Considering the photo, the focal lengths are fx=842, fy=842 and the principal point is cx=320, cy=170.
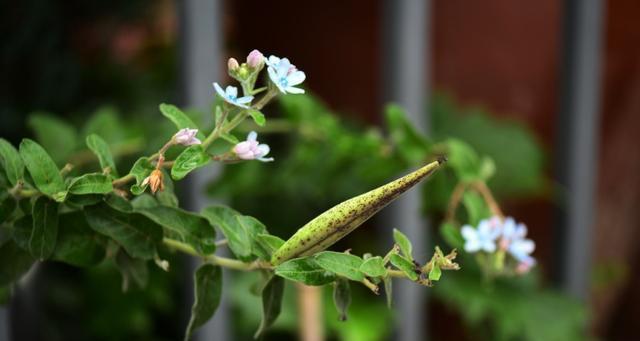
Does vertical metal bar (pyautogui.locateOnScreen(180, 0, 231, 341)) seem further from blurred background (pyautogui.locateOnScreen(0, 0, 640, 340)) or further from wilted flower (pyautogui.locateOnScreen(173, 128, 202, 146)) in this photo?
wilted flower (pyautogui.locateOnScreen(173, 128, 202, 146))

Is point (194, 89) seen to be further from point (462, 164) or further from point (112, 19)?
point (112, 19)

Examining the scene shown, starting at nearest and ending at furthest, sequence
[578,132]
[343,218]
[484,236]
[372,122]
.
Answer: [343,218]
[484,236]
[578,132]
[372,122]

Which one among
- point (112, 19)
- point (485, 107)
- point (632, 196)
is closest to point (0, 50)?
point (112, 19)

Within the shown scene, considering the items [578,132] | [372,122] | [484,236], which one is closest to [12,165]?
Answer: [484,236]

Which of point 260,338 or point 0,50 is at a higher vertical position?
point 0,50

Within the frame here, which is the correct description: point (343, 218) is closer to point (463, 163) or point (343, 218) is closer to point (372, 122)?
point (463, 163)

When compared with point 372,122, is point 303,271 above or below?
below

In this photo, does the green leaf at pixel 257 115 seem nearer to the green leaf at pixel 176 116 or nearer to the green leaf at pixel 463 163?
the green leaf at pixel 176 116
